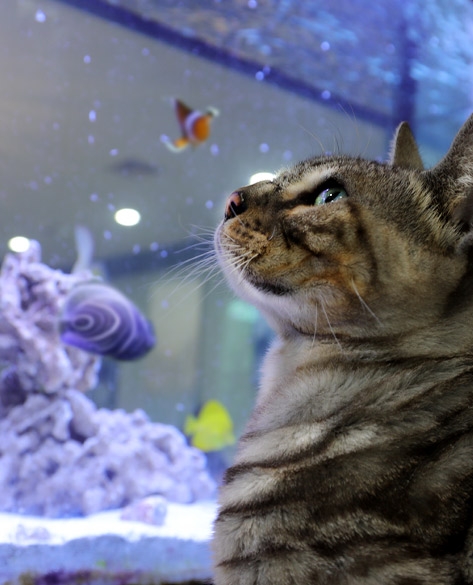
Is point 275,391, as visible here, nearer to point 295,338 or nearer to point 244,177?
point 295,338

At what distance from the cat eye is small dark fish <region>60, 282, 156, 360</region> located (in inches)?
48.3

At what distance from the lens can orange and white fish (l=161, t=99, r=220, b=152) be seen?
7.47 feet

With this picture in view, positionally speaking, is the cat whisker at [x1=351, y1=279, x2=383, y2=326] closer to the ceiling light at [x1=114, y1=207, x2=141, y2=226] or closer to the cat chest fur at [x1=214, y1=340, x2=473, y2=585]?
the cat chest fur at [x1=214, y1=340, x2=473, y2=585]

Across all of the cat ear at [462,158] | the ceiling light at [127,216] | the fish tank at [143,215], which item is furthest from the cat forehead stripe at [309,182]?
the ceiling light at [127,216]

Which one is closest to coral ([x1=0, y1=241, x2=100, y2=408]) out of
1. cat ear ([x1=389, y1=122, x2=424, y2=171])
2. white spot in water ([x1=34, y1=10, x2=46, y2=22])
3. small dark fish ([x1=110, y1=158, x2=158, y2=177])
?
small dark fish ([x1=110, y1=158, x2=158, y2=177])

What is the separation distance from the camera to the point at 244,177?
101 inches

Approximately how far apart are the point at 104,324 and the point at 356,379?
1.41 m

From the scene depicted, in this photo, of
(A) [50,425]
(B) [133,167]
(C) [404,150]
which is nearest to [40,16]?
(B) [133,167]

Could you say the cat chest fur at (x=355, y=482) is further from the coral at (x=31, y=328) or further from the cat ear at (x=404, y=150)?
the coral at (x=31, y=328)

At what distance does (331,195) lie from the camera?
2.69 feet

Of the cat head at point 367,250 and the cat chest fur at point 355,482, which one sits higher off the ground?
the cat head at point 367,250

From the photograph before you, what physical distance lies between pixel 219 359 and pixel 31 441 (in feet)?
3.09

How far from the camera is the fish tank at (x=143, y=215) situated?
1741 mm

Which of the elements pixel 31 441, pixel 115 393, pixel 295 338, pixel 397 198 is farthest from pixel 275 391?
pixel 115 393
